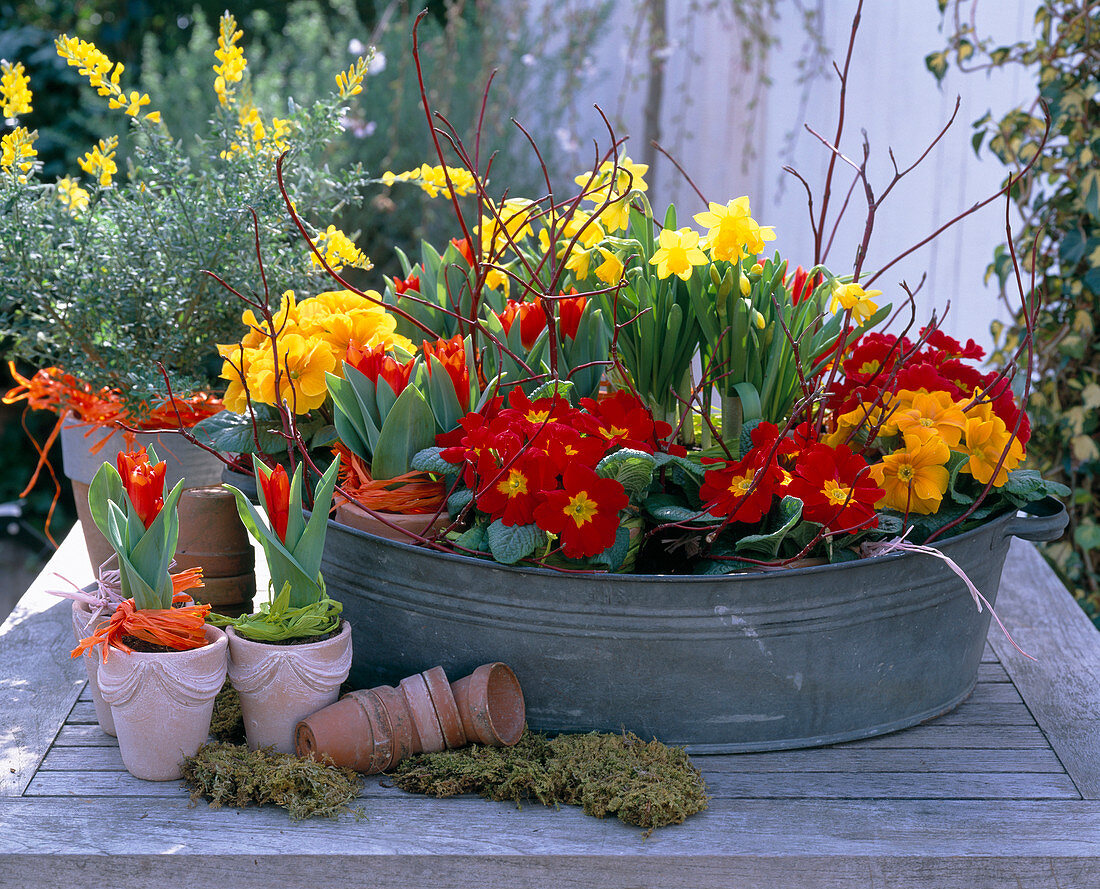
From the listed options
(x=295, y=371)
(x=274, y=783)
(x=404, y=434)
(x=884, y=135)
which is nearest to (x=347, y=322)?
(x=295, y=371)

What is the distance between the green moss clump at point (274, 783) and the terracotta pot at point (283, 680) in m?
0.03

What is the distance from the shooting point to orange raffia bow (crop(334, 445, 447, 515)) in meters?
1.14

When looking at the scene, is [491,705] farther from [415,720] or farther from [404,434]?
[404,434]

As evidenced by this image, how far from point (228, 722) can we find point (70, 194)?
94 cm

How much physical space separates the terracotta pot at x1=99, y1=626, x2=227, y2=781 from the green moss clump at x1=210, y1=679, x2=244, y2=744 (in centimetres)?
6

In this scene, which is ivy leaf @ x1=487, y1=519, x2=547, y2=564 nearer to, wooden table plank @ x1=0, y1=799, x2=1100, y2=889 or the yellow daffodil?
wooden table plank @ x1=0, y1=799, x2=1100, y2=889

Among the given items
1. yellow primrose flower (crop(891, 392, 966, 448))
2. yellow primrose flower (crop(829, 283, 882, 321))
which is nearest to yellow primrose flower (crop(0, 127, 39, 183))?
yellow primrose flower (crop(829, 283, 882, 321))

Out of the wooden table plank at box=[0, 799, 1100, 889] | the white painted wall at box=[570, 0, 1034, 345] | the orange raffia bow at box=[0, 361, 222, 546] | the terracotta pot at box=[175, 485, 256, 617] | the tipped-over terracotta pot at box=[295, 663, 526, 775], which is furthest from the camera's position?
the white painted wall at box=[570, 0, 1034, 345]

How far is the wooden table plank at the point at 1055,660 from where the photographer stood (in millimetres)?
1132

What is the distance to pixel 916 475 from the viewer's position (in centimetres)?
111

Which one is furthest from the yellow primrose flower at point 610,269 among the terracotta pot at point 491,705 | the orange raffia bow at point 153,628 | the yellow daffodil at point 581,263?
the orange raffia bow at point 153,628

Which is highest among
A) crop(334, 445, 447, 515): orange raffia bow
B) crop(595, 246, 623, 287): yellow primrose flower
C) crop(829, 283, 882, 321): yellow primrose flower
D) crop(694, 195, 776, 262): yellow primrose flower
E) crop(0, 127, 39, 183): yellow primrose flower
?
crop(0, 127, 39, 183): yellow primrose flower

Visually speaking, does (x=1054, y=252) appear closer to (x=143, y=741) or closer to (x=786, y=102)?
(x=786, y=102)

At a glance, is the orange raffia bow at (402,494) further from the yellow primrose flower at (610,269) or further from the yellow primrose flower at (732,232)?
the yellow primrose flower at (732,232)
